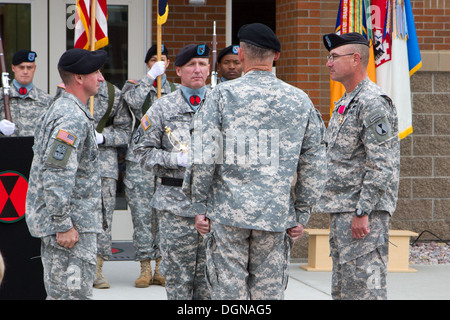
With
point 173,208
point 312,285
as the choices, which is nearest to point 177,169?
point 173,208

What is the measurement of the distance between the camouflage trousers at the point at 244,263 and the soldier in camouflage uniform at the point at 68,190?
2.51ft

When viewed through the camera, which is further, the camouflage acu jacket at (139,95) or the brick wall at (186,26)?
the brick wall at (186,26)

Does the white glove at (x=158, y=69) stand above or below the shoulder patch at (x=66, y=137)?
above

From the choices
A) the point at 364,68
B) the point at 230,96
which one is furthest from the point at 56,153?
the point at 364,68

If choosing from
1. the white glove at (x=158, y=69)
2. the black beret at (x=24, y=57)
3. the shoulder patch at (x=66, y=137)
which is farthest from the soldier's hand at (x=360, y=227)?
the black beret at (x=24, y=57)

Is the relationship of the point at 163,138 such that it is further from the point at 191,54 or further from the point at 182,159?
the point at 191,54

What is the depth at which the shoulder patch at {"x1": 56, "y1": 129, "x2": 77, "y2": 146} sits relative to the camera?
4320mm

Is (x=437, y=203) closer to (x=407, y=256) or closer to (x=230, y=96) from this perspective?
(x=407, y=256)

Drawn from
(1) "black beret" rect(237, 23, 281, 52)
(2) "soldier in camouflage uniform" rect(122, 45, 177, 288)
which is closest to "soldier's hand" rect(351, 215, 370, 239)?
(1) "black beret" rect(237, 23, 281, 52)

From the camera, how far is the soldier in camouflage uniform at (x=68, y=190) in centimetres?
431

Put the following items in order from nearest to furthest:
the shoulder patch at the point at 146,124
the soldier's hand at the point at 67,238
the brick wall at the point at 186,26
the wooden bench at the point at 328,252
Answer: the soldier's hand at the point at 67,238 → the shoulder patch at the point at 146,124 → the wooden bench at the point at 328,252 → the brick wall at the point at 186,26

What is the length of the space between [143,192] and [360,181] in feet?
8.79

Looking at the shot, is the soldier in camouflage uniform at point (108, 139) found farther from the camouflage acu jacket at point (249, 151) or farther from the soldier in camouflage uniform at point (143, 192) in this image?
the camouflage acu jacket at point (249, 151)

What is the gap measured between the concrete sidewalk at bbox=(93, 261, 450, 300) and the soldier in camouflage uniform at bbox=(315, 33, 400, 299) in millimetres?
1562
